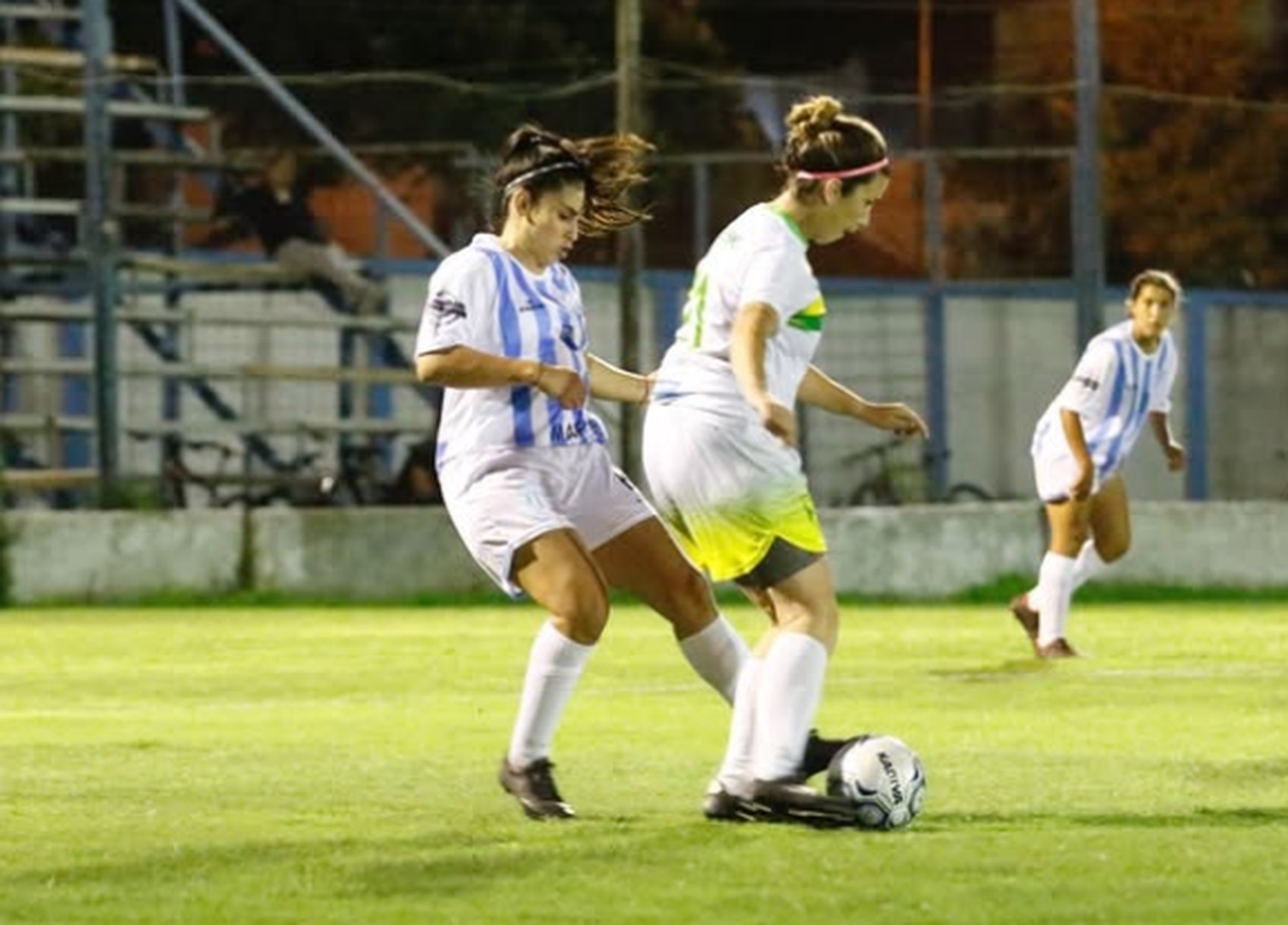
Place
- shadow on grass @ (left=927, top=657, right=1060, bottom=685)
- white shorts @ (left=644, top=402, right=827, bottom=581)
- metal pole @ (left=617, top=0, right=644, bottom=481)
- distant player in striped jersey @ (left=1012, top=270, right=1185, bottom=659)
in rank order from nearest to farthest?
white shorts @ (left=644, top=402, right=827, bottom=581) → shadow on grass @ (left=927, top=657, right=1060, bottom=685) → distant player in striped jersey @ (left=1012, top=270, right=1185, bottom=659) → metal pole @ (left=617, top=0, right=644, bottom=481)

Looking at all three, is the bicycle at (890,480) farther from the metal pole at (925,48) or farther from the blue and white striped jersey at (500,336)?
the blue and white striped jersey at (500,336)

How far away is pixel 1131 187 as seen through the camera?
77.6ft

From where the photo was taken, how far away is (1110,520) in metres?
18.1

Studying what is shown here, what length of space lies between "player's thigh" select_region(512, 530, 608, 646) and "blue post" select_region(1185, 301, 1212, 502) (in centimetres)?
1297

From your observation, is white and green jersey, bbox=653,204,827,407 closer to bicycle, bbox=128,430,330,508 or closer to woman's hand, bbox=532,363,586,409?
woman's hand, bbox=532,363,586,409

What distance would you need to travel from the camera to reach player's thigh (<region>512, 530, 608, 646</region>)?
34.1ft

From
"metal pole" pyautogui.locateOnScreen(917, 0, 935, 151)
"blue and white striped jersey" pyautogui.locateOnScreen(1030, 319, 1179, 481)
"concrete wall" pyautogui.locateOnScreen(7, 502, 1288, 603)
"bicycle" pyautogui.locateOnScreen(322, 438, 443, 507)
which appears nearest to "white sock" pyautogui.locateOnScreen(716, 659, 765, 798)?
"blue and white striped jersey" pyautogui.locateOnScreen(1030, 319, 1179, 481)

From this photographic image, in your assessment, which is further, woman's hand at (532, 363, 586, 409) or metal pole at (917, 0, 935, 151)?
metal pole at (917, 0, 935, 151)

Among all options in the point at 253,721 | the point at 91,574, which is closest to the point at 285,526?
the point at 91,574

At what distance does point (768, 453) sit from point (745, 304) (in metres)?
0.43

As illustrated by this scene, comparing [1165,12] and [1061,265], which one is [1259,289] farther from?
[1165,12]

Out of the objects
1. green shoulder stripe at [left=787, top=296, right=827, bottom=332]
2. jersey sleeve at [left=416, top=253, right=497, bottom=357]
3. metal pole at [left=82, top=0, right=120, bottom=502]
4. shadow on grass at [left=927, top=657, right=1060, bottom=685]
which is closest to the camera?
green shoulder stripe at [left=787, top=296, right=827, bottom=332]

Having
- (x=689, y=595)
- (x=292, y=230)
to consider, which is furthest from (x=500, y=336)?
(x=292, y=230)

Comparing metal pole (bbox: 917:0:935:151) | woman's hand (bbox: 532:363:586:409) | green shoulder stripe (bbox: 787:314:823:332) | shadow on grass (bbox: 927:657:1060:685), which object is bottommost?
shadow on grass (bbox: 927:657:1060:685)
